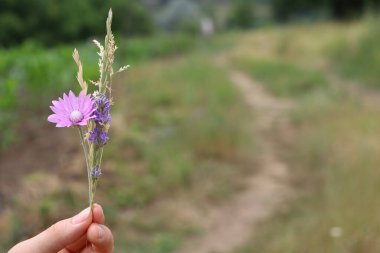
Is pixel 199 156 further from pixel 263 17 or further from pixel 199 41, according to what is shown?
pixel 263 17

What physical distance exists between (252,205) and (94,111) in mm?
3696

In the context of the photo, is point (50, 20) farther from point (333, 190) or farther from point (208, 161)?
point (333, 190)

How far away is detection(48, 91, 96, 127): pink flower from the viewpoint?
79 centimetres

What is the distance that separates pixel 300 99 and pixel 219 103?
1642 millimetres

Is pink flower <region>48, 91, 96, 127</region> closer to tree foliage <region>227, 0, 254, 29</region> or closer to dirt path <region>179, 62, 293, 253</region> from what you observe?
dirt path <region>179, 62, 293, 253</region>

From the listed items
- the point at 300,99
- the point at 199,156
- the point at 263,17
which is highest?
the point at 263,17

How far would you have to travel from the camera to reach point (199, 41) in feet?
76.1

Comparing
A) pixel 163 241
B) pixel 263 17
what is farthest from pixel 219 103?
pixel 263 17

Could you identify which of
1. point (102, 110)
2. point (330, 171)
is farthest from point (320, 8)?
point (102, 110)

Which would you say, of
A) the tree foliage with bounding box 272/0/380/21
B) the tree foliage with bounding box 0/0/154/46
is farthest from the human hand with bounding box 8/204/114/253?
the tree foliage with bounding box 272/0/380/21

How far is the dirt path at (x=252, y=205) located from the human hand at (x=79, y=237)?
2744mm

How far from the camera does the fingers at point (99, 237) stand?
0.81 m

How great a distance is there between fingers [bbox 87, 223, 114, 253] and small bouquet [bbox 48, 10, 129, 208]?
0.05 meters

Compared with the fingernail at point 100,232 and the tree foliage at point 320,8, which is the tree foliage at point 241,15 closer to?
the tree foliage at point 320,8
